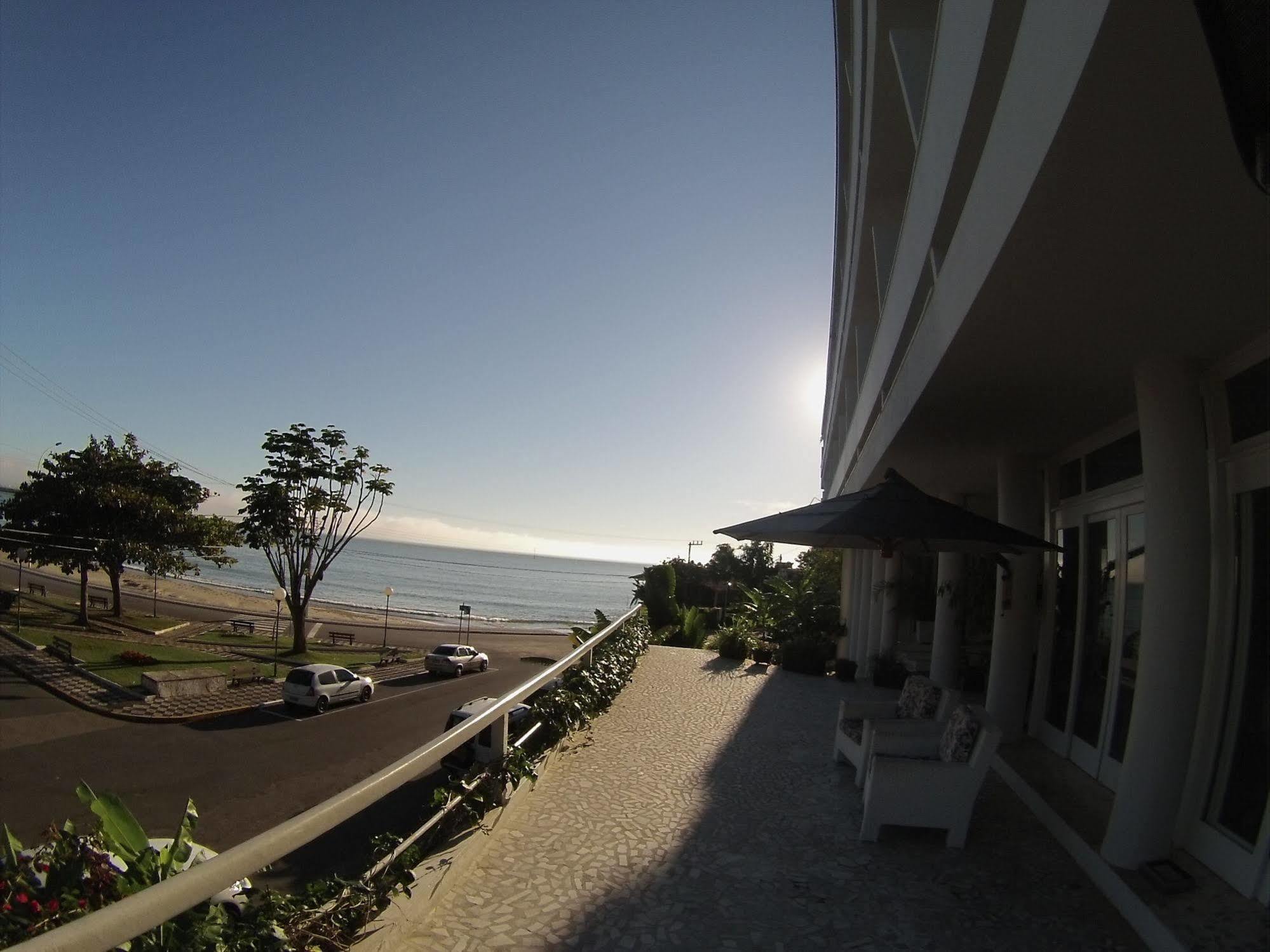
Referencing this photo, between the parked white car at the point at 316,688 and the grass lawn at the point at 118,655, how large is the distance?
161 inches

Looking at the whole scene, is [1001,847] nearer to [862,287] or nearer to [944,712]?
[944,712]

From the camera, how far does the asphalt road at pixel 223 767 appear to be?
1038 cm

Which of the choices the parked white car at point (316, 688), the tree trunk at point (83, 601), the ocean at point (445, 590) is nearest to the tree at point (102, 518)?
the tree trunk at point (83, 601)

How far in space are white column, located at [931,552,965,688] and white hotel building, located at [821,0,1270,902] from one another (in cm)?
131

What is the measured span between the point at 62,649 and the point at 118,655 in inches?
63.2

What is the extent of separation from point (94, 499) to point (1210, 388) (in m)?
38.6

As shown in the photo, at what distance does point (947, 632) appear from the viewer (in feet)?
30.4

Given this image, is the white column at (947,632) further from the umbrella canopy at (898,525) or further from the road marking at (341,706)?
the road marking at (341,706)

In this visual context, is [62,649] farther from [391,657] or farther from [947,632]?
[947,632]

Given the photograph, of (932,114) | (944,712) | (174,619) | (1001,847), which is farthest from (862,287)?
(174,619)

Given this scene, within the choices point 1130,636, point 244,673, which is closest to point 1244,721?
point 1130,636

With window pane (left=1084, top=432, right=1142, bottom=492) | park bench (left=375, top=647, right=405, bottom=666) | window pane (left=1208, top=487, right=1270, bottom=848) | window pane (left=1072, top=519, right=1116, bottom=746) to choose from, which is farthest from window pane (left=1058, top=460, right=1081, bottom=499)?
park bench (left=375, top=647, right=405, bottom=666)

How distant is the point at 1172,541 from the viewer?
164 inches

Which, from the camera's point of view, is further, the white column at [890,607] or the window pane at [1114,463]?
the white column at [890,607]
